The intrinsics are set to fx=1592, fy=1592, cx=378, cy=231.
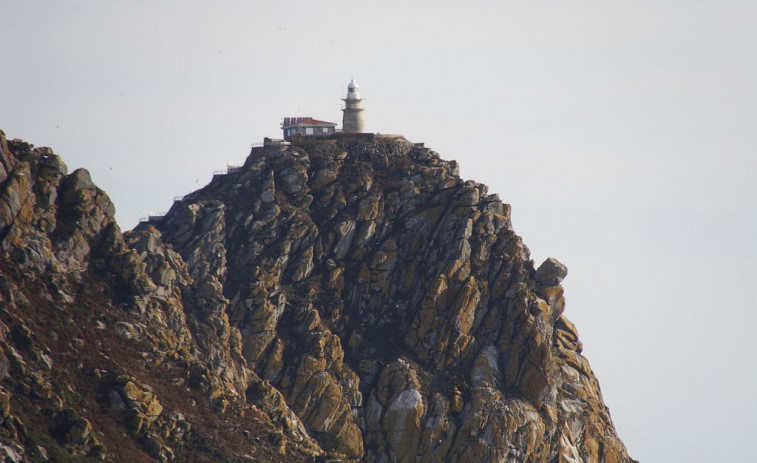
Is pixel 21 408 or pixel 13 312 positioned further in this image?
pixel 13 312

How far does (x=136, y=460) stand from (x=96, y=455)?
6.14 metres

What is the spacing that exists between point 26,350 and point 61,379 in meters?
5.54

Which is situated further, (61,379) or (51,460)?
(61,379)

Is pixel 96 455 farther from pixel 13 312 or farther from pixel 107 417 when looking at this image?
pixel 13 312

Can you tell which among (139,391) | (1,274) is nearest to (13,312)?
(1,274)

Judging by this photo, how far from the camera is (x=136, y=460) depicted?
190500 millimetres

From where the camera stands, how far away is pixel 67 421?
186 meters

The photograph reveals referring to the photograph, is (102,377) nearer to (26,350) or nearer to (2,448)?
(26,350)

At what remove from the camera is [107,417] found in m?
195

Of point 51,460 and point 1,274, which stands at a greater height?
point 1,274

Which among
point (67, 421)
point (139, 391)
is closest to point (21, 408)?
point (67, 421)

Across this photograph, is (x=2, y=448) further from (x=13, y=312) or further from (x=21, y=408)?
(x=13, y=312)

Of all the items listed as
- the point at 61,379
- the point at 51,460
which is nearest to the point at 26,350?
the point at 61,379

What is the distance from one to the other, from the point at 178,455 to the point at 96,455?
1535 cm
